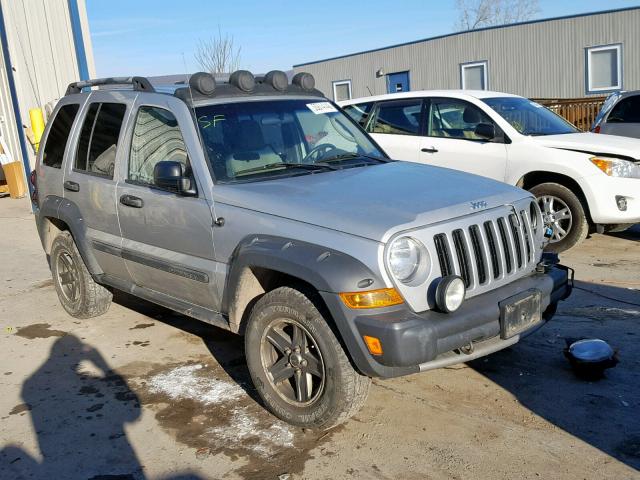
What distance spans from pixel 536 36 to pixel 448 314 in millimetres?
23368

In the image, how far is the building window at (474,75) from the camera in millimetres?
26228

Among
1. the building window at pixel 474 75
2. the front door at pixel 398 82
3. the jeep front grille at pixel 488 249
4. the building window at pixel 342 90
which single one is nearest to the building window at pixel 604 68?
the building window at pixel 474 75

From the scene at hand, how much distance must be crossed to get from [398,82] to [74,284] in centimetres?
2515

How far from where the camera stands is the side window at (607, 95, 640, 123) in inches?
432

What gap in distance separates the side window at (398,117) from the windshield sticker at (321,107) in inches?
139

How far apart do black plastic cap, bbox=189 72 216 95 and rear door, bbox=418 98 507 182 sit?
4364mm

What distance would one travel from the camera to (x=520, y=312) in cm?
375

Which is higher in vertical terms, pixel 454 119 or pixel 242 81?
pixel 242 81

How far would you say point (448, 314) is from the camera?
136 inches

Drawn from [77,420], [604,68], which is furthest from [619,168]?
[604,68]

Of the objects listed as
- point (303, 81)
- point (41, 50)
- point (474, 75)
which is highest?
point (41, 50)

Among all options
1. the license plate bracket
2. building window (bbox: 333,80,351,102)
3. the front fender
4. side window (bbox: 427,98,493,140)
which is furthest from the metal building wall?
building window (bbox: 333,80,351,102)

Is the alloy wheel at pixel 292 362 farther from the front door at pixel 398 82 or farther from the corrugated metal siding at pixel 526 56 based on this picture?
the front door at pixel 398 82

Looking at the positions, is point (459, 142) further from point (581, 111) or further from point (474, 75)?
point (474, 75)
